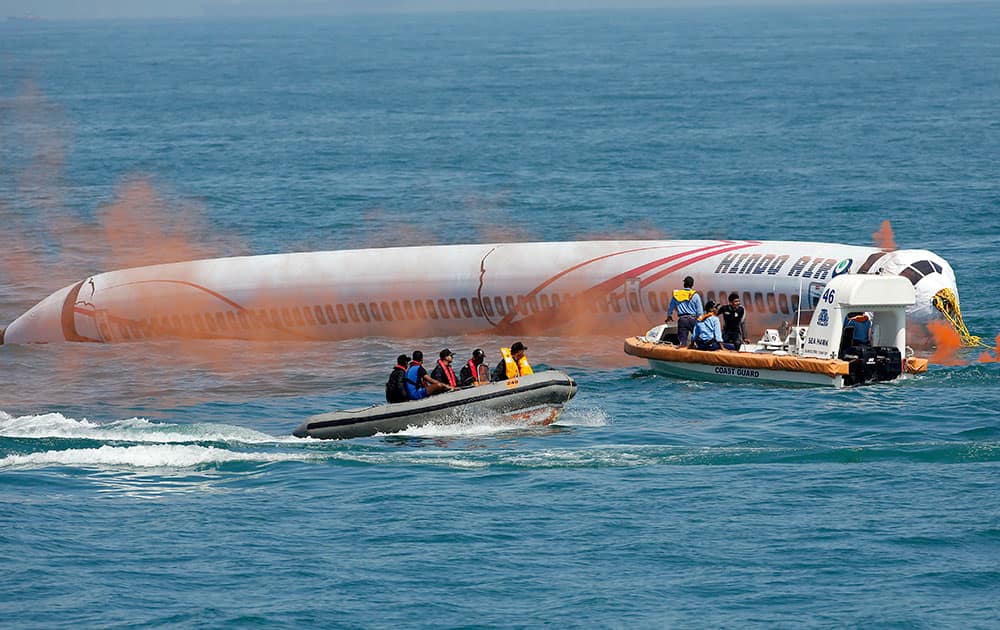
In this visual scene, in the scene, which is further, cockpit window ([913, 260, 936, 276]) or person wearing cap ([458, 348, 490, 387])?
cockpit window ([913, 260, 936, 276])

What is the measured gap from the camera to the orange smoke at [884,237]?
58584 millimetres

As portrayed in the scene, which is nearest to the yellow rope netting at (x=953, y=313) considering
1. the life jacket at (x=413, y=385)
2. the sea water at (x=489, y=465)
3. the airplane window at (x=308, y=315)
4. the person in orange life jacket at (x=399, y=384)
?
the sea water at (x=489, y=465)

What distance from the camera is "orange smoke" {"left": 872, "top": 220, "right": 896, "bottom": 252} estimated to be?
58.6 m

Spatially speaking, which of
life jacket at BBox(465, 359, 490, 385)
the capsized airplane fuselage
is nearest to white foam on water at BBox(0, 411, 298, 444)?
life jacket at BBox(465, 359, 490, 385)

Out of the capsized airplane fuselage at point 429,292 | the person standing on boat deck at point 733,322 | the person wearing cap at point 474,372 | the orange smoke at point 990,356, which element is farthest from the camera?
the capsized airplane fuselage at point 429,292

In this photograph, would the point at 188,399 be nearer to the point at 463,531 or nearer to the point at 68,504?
the point at 68,504

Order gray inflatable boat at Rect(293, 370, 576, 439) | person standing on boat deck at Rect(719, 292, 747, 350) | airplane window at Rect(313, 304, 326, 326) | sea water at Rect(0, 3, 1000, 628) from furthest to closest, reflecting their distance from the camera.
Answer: airplane window at Rect(313, 304, 326, 326)
person standing on boat deck at Rect(719, 292, 747, 350)
gray inflatable boat at Rect(293, 370, 576, 439)
sea water at Rect(0, 3, 1000, 628)

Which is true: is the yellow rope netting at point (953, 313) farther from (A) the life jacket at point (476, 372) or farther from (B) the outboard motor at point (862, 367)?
(A) the life jacket at point (476, 372)

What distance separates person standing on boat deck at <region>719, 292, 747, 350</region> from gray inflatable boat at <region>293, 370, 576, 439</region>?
833 centimetres

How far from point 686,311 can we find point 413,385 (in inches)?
409

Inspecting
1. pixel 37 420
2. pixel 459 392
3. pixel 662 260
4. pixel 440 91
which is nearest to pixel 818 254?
pixel 662 260

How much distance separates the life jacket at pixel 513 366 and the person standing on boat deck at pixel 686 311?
7342mm

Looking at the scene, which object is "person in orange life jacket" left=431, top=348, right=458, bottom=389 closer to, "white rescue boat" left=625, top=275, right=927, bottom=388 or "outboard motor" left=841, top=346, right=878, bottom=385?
"white rescue boat" left=625, top=275, right=927, bottom=388

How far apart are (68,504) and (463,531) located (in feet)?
26.7
